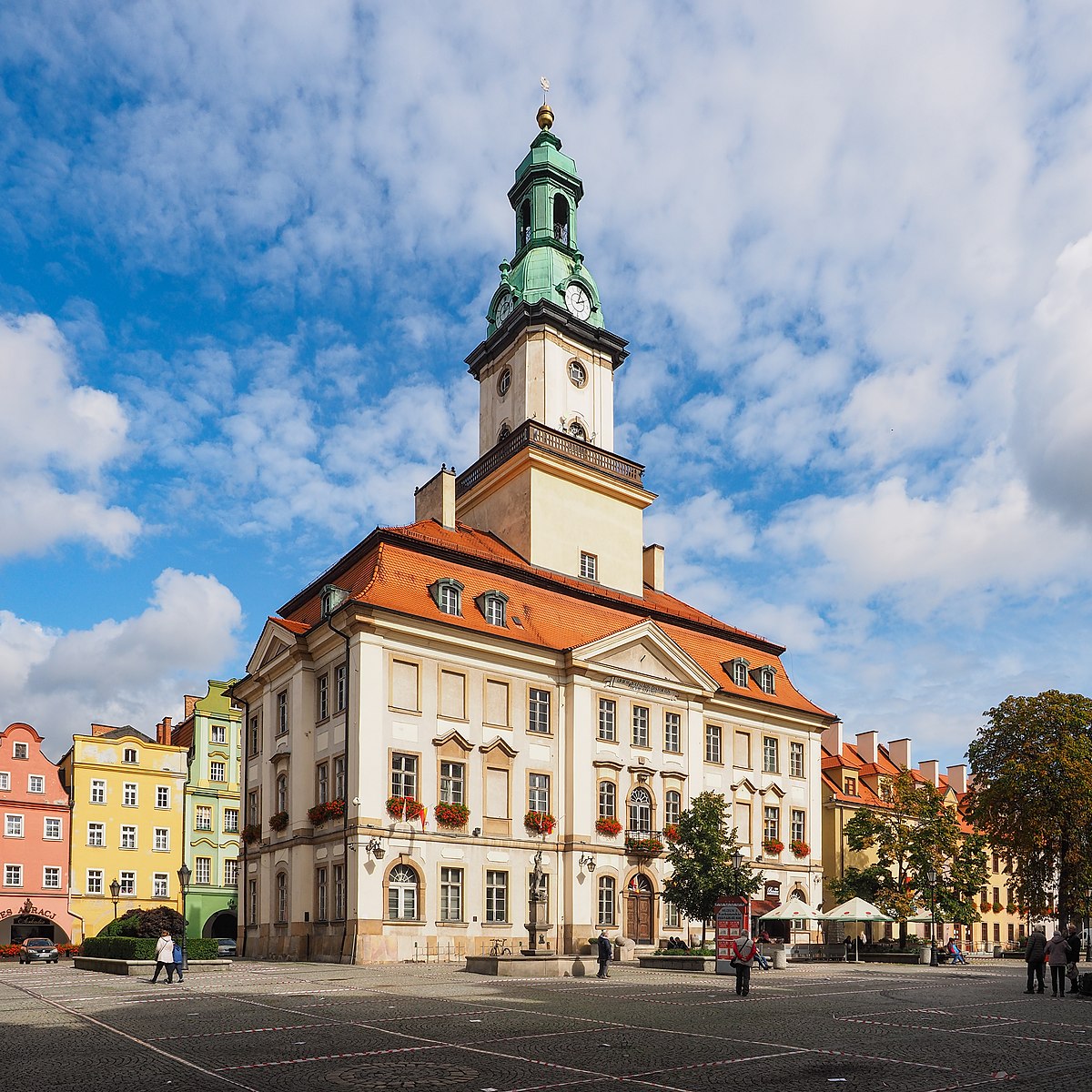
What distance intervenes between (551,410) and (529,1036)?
40.1 meters

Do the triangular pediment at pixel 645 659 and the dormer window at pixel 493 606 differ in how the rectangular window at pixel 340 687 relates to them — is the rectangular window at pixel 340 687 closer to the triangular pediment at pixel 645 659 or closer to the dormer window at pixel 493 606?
the dormer window at pixel 493 606

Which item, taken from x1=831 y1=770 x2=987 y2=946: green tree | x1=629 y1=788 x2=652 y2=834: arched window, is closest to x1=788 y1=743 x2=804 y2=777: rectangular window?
x1=831 y1=770 x2=987 y2=946: green tree

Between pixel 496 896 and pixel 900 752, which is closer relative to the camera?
pixel 496 896

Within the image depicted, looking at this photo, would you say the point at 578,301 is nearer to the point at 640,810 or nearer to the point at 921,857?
the point at 640,810

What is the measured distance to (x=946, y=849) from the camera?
5284 centimetres

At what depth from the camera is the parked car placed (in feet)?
178

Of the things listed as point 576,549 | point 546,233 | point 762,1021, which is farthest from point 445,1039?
point 546,233

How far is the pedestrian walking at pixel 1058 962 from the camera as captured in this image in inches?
1035

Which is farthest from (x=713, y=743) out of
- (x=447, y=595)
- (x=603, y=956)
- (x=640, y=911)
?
(x=603, y=956)

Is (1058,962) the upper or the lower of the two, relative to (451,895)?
upper

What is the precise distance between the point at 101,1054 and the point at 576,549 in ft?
126

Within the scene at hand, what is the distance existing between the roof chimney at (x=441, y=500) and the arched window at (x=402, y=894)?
1702 cm

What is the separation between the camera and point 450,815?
3991 cm

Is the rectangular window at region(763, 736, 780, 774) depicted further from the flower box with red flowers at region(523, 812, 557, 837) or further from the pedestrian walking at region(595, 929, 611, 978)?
the pedestrian walking at region(595, 929, 611, 978)
